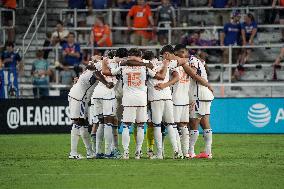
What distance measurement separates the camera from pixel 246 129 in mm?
34031

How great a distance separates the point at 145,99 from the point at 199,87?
148 centimetres

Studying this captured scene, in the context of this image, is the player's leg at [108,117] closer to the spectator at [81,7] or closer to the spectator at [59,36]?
the spectator at [59,36]

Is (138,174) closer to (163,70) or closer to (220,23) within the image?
(163,70)

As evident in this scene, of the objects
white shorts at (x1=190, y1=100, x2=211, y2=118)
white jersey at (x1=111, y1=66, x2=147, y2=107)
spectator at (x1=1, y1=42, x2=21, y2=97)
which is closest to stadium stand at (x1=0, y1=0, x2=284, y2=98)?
spectator at (x1=1, y1=42, x2=21, y2=97)

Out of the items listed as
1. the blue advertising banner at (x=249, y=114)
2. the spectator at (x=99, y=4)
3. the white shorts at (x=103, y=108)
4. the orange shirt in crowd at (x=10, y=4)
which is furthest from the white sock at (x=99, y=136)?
the orange shirt in crowd at (x=10, y=4)

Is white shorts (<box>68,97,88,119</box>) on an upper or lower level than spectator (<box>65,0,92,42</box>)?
lower

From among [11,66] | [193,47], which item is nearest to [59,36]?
[11,66]

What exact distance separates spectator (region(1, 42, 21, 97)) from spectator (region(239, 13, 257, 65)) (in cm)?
803

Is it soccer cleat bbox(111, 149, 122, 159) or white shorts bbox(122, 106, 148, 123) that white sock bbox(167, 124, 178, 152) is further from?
soccer cleat bbox(111, 149, 122, 159)

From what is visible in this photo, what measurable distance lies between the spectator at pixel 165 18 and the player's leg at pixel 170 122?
15.6m

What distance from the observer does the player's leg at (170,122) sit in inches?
859

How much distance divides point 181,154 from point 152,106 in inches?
50.6

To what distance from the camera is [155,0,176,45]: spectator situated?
37.3 m

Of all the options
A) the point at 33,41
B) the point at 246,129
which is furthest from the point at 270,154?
the point at 33,41
